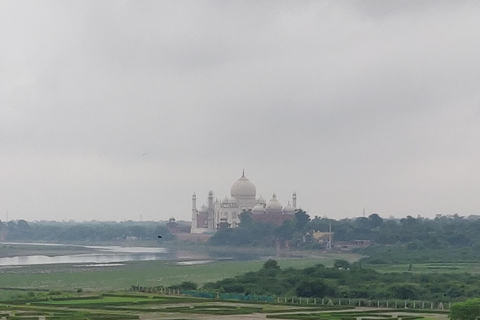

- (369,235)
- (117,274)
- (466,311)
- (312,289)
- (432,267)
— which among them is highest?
(369,235)

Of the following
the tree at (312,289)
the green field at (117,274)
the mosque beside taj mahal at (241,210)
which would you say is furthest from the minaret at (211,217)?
the tree at (312,289)

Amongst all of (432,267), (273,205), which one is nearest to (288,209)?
(273,205)

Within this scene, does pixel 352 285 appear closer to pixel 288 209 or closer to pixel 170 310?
pixel 170 310

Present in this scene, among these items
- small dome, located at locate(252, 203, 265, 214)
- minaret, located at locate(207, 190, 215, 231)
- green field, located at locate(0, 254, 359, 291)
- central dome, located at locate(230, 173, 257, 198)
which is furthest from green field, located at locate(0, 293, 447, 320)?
minaret, located at locate(207, 190, 215, 231)

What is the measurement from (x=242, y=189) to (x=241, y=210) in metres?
3.50

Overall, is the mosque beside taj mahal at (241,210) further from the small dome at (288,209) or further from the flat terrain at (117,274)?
the flat terrain at (117,274)

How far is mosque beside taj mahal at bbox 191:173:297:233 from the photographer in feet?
518

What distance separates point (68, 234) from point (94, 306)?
139 metres

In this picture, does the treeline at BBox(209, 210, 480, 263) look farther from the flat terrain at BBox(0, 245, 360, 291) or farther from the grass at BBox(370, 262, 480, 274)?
the flat terrain at BBox(0, 245, 360, 291)

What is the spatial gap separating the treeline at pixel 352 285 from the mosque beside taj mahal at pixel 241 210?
3319 inches

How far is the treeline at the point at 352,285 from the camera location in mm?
59406

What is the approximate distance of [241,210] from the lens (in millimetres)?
161000

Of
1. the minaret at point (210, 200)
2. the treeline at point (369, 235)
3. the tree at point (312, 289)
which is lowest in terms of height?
the tree at point (312, 289)

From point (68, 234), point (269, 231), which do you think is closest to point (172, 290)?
point (269, 231)
